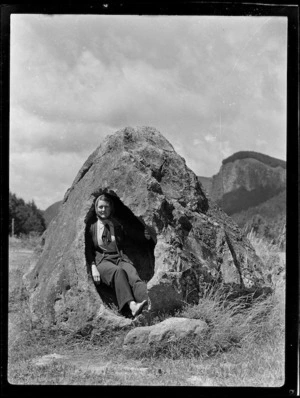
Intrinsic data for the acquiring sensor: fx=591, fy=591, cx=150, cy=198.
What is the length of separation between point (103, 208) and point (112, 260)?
0.70 metres

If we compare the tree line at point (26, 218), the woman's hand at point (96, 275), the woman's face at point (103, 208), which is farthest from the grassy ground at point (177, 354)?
the tree line at point (26, 218)

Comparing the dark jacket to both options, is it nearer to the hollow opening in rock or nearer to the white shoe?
the hollow opening in rock

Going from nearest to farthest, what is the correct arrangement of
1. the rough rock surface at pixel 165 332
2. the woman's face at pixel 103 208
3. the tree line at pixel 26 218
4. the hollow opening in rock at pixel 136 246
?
the rough rock surface at pixel 165 332
the woman's face at pixel 103 208
the hollow opening in rock at pixel 136 246
the tree line at pixel 26 218

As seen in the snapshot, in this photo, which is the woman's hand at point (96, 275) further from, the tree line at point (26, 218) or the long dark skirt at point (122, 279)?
the tree line at point (26, 218)

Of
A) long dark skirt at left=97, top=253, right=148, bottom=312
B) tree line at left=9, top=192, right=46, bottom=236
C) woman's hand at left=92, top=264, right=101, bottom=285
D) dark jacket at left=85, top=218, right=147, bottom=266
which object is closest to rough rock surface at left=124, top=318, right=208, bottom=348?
long dark skirt at left=97, top=253, right=148, bottom=312

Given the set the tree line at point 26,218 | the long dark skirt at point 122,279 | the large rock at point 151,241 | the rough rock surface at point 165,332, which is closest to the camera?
the rough rock surface at point 165,332

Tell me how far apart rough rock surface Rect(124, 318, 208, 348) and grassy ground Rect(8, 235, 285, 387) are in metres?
0.09

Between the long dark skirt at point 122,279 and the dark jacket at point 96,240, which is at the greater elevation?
Result: the dark jacket at point 96,240

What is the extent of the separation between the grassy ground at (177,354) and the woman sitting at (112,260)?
17.8 inches

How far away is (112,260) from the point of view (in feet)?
25.8

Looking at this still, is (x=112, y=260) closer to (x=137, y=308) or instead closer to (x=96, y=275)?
(x=96, y=275)

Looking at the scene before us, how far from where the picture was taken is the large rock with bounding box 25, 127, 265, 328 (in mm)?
7438

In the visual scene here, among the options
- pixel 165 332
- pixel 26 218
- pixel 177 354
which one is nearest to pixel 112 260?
pixel 165 332

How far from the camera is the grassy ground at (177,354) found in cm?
657
